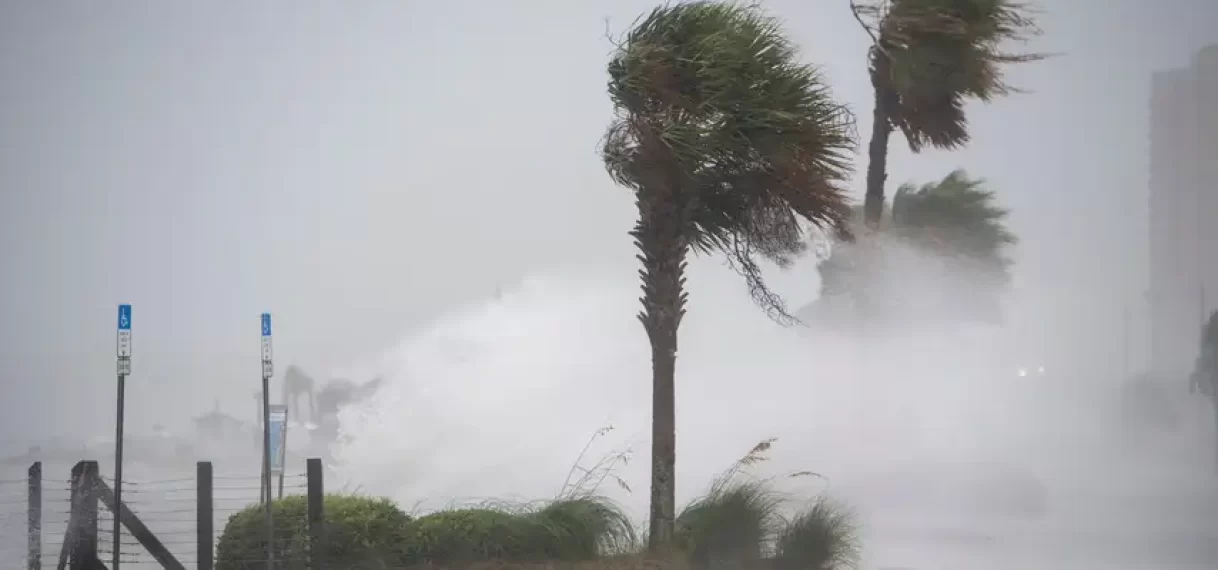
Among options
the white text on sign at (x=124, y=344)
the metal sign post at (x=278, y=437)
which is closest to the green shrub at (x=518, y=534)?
the metal sign post at (x=278, y=437)

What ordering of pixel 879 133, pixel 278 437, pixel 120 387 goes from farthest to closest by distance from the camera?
pixel 879 133
pixel 278 437
pixel 120 387

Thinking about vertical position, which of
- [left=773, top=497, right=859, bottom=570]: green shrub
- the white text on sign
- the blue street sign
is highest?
the blue street sign

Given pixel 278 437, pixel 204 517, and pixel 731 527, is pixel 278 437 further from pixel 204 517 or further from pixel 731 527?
pixel 731 527

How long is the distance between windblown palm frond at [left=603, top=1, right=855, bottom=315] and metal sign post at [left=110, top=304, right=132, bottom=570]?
563 cm

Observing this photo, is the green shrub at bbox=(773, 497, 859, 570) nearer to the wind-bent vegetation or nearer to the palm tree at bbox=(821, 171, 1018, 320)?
the wind-bent vegetation

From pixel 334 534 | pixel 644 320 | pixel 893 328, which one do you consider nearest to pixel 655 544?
pixel 644 320

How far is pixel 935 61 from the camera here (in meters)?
19.2

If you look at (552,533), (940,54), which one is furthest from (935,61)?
(552,533)

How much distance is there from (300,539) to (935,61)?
36.3 ft

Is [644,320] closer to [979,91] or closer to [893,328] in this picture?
[979,91]

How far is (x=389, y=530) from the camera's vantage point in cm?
1451

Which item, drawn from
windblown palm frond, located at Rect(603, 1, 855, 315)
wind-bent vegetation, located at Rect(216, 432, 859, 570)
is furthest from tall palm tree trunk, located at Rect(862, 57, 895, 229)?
wind-bent vegetation, located at Rect(216, 432, 859, 570)

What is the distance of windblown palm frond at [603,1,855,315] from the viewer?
15.2 meters

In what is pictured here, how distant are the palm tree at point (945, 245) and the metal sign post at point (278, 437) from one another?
38.9 ft
